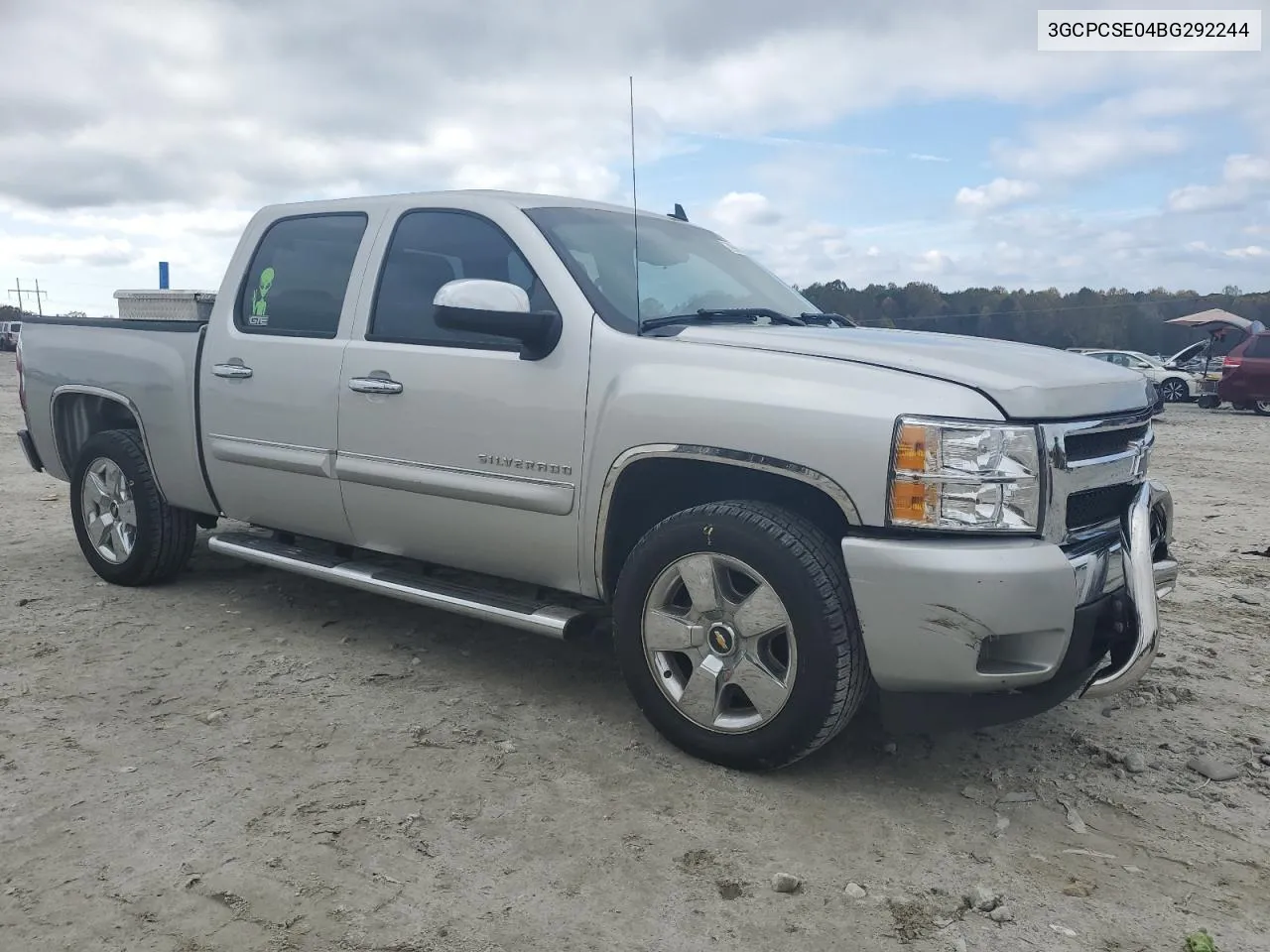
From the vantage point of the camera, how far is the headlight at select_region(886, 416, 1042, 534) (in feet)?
9.20

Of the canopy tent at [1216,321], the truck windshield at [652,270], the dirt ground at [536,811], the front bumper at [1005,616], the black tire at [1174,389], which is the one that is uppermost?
the truck windshield at [652,270]

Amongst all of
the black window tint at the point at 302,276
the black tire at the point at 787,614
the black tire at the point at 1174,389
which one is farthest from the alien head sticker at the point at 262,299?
Result: the black tire at the point at 1174,389

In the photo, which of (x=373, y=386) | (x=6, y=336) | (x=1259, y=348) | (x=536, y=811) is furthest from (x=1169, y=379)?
(x=6, y=336)

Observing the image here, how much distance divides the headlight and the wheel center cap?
2.16 ft

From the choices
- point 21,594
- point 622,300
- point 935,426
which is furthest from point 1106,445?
point 21,594

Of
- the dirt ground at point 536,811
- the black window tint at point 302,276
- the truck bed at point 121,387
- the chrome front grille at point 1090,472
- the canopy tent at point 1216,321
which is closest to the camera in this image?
the dirt ground at point 536,811

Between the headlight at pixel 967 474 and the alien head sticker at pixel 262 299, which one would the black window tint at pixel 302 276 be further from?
the headlight at pixel 967 474

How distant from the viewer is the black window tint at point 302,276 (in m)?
4.33

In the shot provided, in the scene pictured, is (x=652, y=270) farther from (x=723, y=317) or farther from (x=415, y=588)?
(x=415, y=588)

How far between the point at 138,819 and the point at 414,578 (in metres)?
1.40

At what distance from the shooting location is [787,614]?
3025 millimetres

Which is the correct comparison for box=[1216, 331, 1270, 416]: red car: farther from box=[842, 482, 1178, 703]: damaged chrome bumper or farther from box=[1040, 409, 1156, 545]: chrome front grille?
box=[842, 482, 1178, 703]: damaged chrome bumper

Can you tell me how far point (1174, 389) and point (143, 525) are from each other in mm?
25105

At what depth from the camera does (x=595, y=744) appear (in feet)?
11.3
